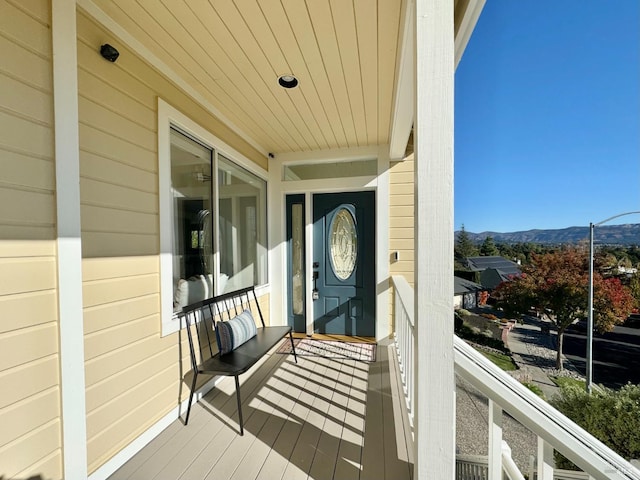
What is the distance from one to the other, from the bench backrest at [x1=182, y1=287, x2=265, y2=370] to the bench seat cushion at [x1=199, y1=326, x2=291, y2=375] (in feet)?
0.46

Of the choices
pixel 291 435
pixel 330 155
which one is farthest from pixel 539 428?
pixel 330 155

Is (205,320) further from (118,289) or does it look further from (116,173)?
(116,173)

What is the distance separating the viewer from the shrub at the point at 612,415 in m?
1.00

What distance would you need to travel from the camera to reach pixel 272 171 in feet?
12.8

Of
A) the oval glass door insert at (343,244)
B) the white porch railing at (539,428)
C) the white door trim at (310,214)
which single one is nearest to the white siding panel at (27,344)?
the white porch railing at (539,428)

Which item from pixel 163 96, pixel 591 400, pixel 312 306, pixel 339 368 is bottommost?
pixel 339 368

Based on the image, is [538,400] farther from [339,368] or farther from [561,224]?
[339,368]

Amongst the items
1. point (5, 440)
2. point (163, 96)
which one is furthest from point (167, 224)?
point (5, 440)

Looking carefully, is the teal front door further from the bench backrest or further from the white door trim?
the bench backrest

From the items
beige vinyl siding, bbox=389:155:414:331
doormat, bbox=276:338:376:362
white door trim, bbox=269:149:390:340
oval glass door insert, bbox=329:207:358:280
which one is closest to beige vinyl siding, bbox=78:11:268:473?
doormat, bbox=276:338:376:362

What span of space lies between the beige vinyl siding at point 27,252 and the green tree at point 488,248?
2264 millimetres

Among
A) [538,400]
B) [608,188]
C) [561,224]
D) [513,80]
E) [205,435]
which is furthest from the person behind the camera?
[205,435]

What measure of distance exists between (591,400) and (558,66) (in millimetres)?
1473

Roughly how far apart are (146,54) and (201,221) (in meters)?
1.27
